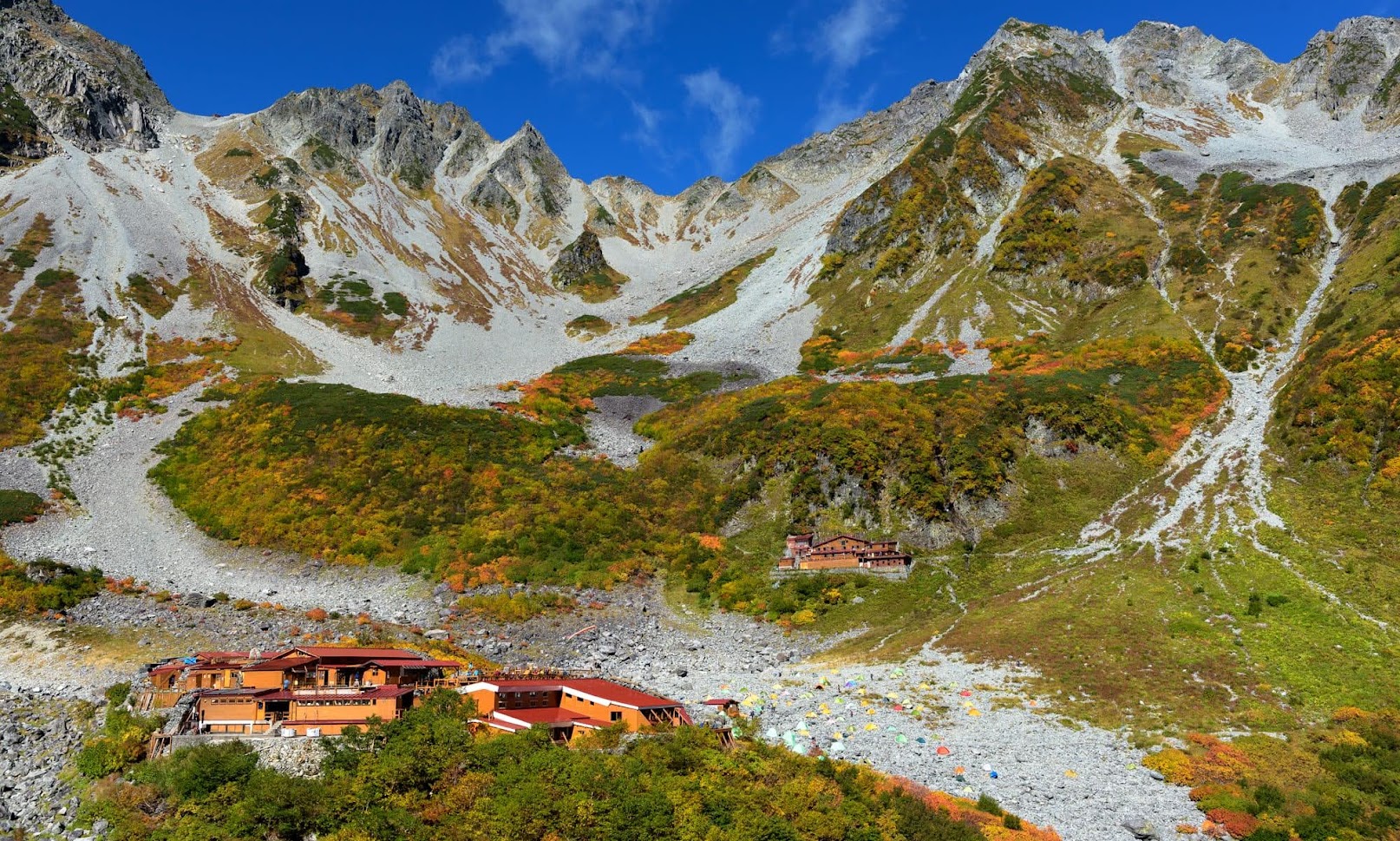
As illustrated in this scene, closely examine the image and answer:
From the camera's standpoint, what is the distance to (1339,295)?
79.1 m

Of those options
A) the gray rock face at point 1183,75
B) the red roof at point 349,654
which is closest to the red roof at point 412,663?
the red roof at point 349,654

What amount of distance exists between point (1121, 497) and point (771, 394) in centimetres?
3486

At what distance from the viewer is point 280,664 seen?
27.8 m

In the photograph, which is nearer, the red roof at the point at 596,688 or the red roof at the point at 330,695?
the red roof at the point at 330,695

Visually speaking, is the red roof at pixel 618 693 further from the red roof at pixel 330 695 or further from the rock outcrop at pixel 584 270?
the rock outcrop at pixel 584 270

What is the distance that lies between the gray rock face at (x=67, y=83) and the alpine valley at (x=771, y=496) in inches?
37.0

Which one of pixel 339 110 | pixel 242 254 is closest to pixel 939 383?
pixel 242 254

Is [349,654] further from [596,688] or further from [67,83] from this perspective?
→ [67,83]

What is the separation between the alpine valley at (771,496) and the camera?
2423 cm

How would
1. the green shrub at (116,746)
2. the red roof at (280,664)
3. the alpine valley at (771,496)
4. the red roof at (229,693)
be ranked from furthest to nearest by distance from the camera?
the red roof at (280,664)
the red roof at (229,693)
the alpine valley at (771,496)
the green shrub at (116,746)

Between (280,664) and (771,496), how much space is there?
38368 millimetres

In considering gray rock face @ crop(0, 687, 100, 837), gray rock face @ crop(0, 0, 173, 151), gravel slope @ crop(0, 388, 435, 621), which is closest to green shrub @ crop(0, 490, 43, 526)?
gravel slope @ crop(0, 388, 435, 621)

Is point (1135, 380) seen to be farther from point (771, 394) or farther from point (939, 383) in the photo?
point (771, 394)

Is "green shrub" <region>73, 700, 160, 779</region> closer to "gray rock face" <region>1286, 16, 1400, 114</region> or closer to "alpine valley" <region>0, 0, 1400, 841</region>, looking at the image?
"alpine valley" <region>0, 0, 1400, 841</region>
